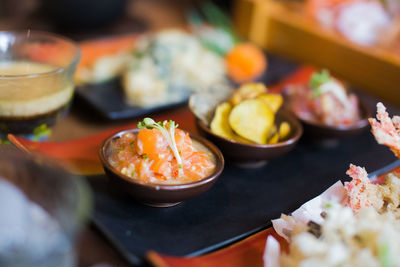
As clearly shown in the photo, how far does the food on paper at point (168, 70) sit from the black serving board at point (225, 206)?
75cm

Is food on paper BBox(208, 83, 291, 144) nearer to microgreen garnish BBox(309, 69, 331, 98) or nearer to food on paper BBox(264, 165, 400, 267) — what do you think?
microgreen garnish BBox(309, 69, 331, 98)

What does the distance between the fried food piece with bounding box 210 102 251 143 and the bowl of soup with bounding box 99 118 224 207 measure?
0.23 m

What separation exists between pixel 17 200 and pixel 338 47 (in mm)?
2154

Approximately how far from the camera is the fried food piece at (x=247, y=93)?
5.22 feet

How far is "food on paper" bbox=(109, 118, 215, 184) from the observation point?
47.4 inches

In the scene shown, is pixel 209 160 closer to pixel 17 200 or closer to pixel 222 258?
pixel 222 258

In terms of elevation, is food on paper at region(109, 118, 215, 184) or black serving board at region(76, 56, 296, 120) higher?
food on paper at region(109, 118, 215, 184)

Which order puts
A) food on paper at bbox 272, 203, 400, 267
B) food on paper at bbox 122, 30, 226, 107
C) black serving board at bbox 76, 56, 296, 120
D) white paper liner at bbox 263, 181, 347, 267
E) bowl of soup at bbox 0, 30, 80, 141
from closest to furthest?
food on paper at bbox 272, 203, 400, 267 < white paper liner at bbox 263, 181, 347, 267 < bowl of soup at bbox 0, 30, 80, 141 < black serving board at bbox 76, 56, 296, 120 < food on paper at bbox 122, 30, 226, 107

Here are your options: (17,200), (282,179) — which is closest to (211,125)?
(282,179)

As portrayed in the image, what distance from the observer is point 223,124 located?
154 centimetres

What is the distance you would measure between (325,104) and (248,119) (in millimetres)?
416

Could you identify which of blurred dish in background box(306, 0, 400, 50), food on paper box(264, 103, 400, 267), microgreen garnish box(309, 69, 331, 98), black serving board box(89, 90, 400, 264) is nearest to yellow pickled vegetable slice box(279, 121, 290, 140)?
black serving board box(89, 90, 400, 264)

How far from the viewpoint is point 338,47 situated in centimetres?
253

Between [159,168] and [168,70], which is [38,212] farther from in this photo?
[168,70]
